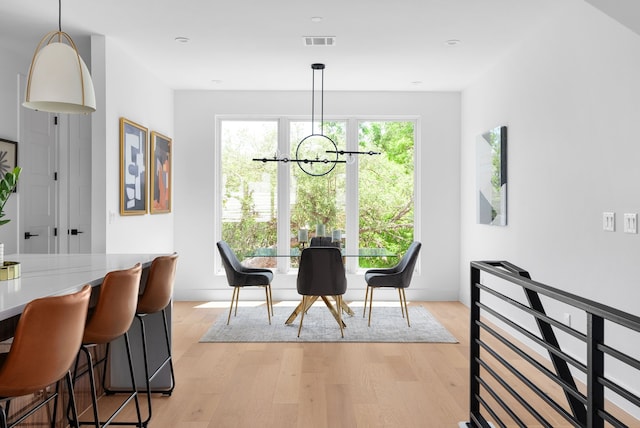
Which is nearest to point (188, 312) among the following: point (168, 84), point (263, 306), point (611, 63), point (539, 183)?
point (263, 306)

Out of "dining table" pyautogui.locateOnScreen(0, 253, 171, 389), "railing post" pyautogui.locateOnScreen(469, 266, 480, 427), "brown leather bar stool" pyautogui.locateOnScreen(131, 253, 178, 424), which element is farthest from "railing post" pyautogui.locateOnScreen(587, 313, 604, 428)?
"brown leather bar stool" pyautogui.locateOnScreen(131, 253, 178, 424)

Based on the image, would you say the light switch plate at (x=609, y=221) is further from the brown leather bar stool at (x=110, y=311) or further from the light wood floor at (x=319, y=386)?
the brown leather bar stool at (x=110, y=311)

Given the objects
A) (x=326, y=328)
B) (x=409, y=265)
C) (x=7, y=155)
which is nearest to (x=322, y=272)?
(x=326, y=328)

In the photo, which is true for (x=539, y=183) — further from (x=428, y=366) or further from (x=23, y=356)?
(x=23, y=356)

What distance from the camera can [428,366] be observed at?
382cm

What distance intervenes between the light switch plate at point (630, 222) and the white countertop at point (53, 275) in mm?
2823

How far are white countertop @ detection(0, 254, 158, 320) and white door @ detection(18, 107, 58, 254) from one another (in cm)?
172

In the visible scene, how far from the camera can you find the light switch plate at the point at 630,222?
2.90 metres

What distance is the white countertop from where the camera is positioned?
1884mm

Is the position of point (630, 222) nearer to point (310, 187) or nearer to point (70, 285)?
point (70, 285)

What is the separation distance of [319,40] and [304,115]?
1.98m

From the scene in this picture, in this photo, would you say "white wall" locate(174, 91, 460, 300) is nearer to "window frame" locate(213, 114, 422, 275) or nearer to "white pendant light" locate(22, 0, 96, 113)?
"window frame" locate(213, 114, 422, 275)

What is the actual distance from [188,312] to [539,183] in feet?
12.6

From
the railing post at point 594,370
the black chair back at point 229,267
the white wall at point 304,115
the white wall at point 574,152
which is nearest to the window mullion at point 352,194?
the white wall at point 304,115
